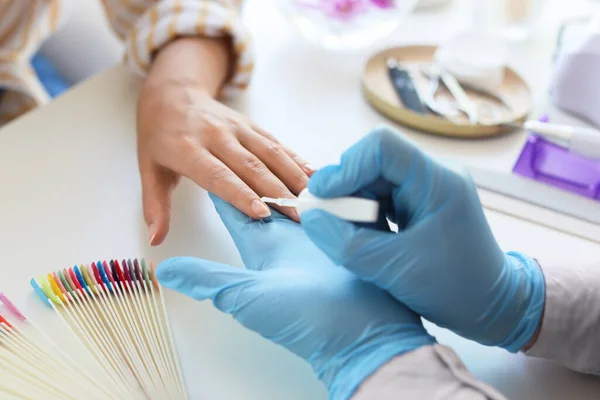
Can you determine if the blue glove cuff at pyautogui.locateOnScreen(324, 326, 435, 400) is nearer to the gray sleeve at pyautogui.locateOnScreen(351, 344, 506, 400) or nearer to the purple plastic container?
the gray sleeve at pyautogui.locateOnScreen(351, 344, 506, 400)

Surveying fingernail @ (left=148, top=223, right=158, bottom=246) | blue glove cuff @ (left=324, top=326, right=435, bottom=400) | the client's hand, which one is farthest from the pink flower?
blue glove cuff @ (left=324, top=326, right=435, bottom=400)

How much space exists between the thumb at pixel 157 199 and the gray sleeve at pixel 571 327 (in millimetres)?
352

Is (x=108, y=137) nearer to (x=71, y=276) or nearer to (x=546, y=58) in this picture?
(x=71, y=276)

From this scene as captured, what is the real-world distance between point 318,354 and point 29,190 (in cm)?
40

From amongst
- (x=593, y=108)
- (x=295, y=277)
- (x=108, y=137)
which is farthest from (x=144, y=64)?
(x=593, y=108)

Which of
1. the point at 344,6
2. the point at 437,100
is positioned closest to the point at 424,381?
the point at 437,100

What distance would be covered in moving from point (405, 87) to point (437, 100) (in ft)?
0.16

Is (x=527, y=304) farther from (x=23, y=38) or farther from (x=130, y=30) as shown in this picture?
(x=23, y=38)

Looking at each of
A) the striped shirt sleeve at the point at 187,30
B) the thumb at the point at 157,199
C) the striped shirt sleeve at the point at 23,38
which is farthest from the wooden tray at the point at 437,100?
the striped shirt sleeve at the point at 23,38

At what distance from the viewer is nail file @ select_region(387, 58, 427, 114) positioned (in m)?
0.82

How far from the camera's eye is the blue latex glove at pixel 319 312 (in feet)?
1.46

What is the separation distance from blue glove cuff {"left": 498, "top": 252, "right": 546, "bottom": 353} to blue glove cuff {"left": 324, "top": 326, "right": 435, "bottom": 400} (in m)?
0.08

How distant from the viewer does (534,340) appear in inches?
19.6

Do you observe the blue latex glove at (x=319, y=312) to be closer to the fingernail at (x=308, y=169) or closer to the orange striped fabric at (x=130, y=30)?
the fingernail at (x=308, y=169)
